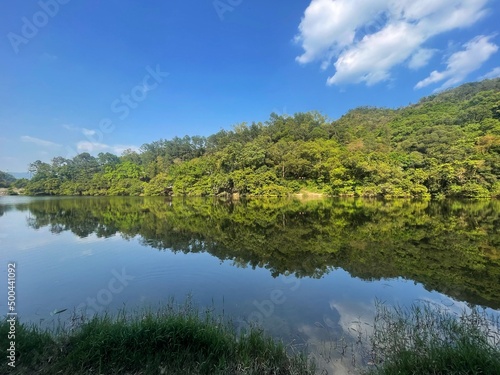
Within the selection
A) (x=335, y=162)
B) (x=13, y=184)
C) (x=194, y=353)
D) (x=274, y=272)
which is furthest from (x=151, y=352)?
(x=13, y=184)

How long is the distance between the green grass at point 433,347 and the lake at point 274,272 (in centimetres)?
56

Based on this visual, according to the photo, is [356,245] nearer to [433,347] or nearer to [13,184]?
[433,347]

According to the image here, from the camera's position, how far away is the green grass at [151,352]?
305 cm

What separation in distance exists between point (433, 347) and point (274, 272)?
5.07m

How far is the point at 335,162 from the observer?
4334 cm

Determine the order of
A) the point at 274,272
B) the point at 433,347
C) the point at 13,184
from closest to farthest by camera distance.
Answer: the point at 433,347, the point at 274,272, the point at 13,184

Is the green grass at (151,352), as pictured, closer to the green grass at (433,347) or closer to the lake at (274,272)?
the lake at (274,272)

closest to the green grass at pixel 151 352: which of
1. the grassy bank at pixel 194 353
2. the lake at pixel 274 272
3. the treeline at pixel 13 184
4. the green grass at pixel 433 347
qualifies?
the grassy bank at pixel 194 353

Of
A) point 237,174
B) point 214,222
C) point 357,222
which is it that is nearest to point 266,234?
point 214,222

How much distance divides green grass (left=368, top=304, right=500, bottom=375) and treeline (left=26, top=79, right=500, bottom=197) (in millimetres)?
37592

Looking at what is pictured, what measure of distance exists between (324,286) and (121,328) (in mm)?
4981

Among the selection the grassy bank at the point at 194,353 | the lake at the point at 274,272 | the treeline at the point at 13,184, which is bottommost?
the lake at the point at 274,272

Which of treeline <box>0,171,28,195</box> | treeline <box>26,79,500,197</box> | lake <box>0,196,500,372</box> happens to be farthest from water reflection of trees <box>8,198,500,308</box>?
treeline <box>0,171,28,195</box>

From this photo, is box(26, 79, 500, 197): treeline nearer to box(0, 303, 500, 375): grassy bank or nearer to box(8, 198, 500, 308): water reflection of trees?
box(8, 198, 500, 308): water reflection of trees
